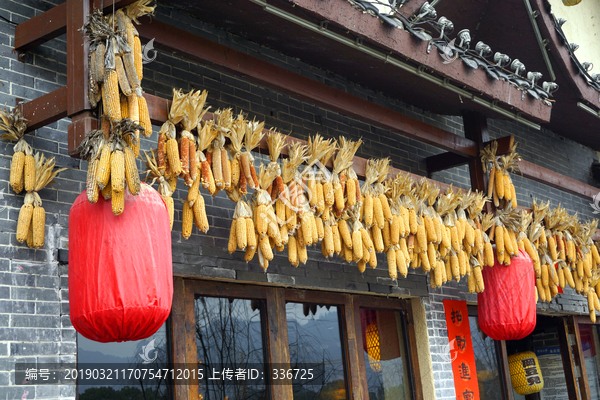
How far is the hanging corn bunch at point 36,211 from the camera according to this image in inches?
161

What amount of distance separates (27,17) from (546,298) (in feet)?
19.5

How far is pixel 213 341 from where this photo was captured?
17.5 ft

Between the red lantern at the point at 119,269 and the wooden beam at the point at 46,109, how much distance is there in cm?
81

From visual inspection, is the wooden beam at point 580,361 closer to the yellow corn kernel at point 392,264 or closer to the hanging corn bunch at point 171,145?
the yellow corn kernel at point 392,264

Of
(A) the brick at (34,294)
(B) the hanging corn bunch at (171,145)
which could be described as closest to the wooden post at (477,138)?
(B) the hanging corn bunch at (171,145)

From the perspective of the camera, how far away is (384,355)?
688 cm

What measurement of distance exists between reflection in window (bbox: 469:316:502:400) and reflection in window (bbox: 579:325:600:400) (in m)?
2.67

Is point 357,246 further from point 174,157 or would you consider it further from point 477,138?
point 477,138

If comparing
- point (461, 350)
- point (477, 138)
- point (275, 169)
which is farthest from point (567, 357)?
point (275, 169)

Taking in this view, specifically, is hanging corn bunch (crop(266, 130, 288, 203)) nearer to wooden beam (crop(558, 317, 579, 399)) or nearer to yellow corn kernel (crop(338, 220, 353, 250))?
yellow corn kernel (crop(338, 220, 353, 250))

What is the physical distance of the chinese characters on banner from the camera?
23.7 ft

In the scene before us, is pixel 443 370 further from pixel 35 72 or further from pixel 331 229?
pixel 35 72

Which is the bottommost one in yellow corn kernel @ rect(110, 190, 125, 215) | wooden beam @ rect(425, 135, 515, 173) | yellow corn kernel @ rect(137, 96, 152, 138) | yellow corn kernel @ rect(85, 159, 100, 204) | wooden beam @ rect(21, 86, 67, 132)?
yellow corn kernel @ rect(110, 190, 125, 215)

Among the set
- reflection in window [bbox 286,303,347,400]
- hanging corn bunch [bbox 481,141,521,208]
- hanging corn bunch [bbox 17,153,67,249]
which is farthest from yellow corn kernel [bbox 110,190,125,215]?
hanging corn bunch [bbox 481,141,521,208]
